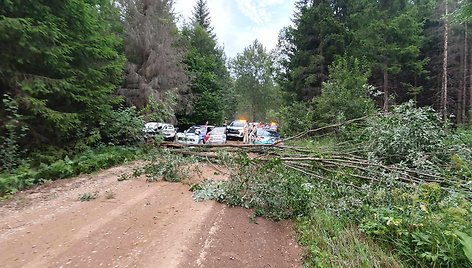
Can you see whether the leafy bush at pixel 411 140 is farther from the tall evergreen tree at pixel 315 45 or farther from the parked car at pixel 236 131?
the parked car at pixel 236 131

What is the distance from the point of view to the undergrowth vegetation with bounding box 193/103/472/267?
3096 mm

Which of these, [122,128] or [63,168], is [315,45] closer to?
[122,128]

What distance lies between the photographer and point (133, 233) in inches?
149

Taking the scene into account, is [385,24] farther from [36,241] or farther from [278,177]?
[36,241]

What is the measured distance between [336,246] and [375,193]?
1453mm

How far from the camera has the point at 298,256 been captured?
365cm

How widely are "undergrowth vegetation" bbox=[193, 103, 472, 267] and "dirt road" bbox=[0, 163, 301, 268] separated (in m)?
0.45

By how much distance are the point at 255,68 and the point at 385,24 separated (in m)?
31.4

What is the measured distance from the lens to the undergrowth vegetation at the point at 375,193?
310 cm

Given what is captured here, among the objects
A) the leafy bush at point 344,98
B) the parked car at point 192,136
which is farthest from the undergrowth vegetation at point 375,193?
the parked car at point 192,136

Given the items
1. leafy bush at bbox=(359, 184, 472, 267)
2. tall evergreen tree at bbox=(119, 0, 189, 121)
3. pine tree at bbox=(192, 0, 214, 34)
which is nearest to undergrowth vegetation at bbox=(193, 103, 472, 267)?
leafy bush at bbox=(359, 184, 472, 267)

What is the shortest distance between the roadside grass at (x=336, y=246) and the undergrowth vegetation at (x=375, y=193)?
0.5 inches

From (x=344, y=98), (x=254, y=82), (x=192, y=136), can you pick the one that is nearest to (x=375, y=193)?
(x=344, y=98)

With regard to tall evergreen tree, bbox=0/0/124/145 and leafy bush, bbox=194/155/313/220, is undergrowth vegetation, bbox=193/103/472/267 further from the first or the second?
tall evergreen tree, bbox=0/0/124/145
